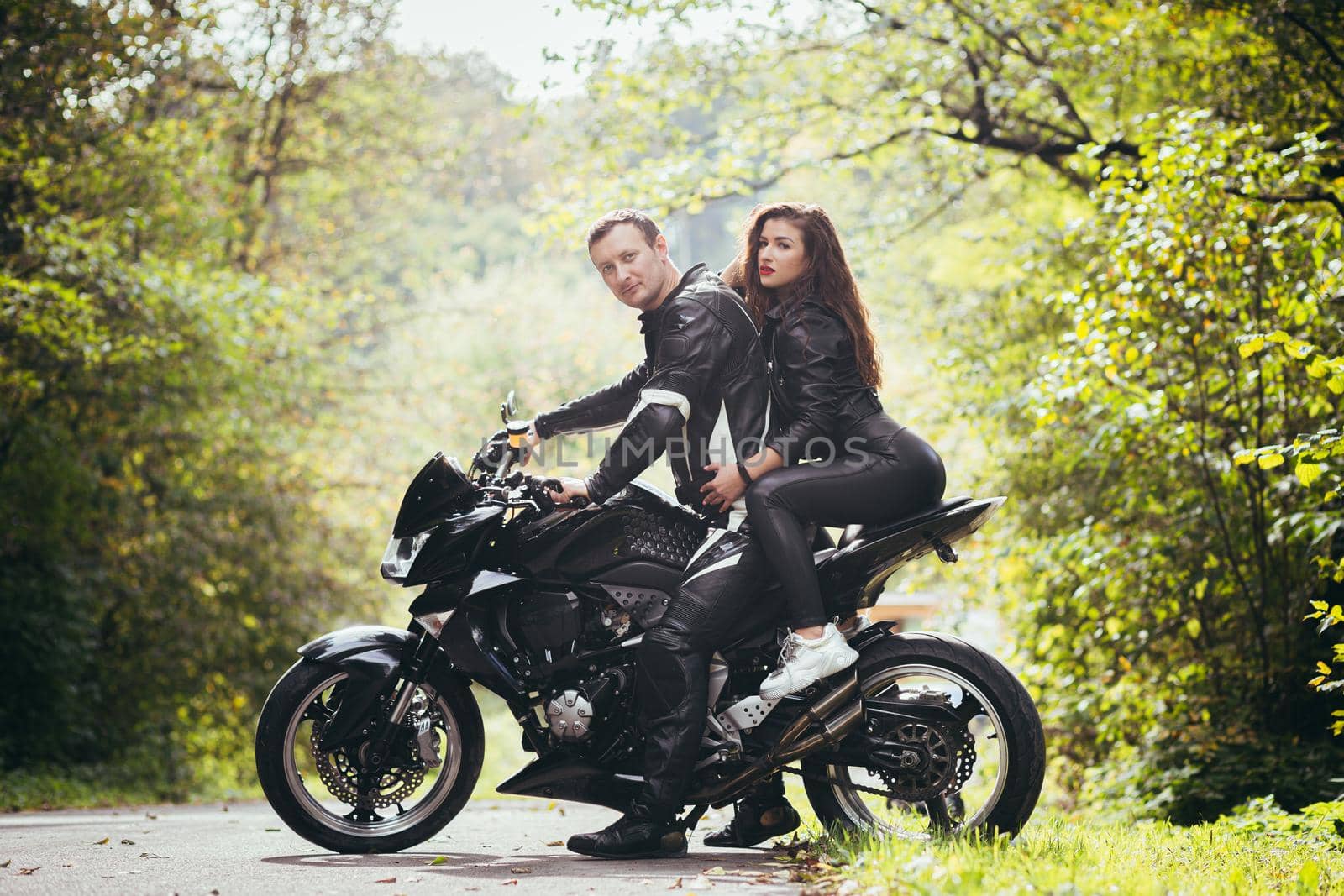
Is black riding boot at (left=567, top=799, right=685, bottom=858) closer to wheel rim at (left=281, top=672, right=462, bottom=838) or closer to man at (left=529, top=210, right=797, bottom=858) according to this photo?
man at (left=529, top=210, right=797, bottom=858)

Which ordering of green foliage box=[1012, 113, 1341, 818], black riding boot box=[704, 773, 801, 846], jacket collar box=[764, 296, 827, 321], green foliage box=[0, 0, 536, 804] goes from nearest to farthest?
jacket collar box=[764, 296, 827, 321], black riding boot box=[704, 773, 801, 846], green foliage box=[1012, 113, 1341, 818], green foliage box=[0, 0, 536, 804]

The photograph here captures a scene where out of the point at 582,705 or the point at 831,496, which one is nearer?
the point at 831,496

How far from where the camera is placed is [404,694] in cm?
469

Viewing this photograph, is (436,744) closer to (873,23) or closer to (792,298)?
(792,298)

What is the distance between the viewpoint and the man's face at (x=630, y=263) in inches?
186

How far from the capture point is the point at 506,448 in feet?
15.9

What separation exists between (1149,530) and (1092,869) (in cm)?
458

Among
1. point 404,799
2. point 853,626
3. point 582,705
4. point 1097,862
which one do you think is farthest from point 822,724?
point 404,799

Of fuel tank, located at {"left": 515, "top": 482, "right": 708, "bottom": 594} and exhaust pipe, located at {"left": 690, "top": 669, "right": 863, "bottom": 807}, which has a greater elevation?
fuel tank, located at {"left": 515, "top": 482, "right": 708, "bottom": 594}

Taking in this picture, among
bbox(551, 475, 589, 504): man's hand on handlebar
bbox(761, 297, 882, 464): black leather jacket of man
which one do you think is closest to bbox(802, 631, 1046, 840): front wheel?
bbox(761, 297, 882, 464): black leather jacket of man

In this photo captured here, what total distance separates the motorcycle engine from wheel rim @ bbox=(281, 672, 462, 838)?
0.44m

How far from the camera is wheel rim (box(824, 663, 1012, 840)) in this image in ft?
14.2

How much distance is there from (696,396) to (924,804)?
1.67 meters

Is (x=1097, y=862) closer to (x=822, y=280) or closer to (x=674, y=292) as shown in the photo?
(x=822, y=280)
